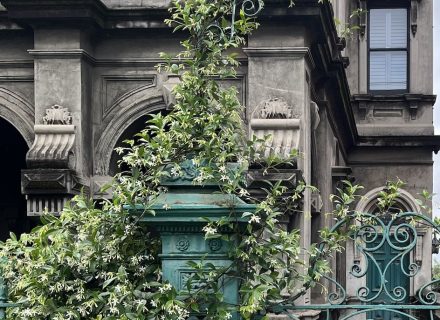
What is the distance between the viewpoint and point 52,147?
11664mm

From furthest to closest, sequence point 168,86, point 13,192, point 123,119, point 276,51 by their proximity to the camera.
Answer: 1. point 13,192
2. point 123,119
3. point 168,86
4. point 276,51

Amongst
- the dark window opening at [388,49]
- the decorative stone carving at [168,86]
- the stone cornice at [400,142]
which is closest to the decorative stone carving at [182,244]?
the decorative stone carving at [168,86]

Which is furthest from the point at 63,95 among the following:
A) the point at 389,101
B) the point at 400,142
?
the point at 389,101

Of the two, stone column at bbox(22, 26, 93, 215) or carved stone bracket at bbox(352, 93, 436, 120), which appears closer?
stone column at bbox(22, 26, 93, 215)

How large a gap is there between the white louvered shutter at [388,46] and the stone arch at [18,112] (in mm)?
12961

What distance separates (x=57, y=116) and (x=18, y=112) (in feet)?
2.43

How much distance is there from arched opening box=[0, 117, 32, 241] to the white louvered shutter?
10.4 m

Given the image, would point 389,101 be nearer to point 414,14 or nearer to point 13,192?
point 414,14

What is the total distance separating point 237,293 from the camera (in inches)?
258

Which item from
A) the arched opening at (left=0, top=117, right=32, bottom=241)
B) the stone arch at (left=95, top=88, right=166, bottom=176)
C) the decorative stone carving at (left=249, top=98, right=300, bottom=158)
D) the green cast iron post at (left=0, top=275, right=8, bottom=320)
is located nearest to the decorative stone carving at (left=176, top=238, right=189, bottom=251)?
the green cast iron post at (left=0, top=275, right=8, bottom=320)

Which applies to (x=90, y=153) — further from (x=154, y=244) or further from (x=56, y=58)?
(x=154, y=244)

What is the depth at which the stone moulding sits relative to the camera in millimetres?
11516

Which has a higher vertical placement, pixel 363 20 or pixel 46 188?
pixel 363 20

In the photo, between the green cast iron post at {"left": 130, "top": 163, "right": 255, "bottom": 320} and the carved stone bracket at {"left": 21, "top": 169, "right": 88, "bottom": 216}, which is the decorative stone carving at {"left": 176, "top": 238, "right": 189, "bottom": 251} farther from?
the carved stone bracket at {"left": 21, "top": 169, "right": 88, "bottom": 216}
